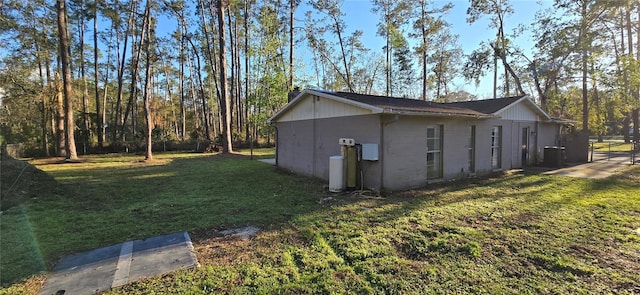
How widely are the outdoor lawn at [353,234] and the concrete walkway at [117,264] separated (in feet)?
0.50

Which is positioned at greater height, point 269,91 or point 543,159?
point 269,91

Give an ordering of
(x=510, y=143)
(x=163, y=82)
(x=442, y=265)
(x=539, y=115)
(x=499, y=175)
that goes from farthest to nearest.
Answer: (x=163, y=82), (x=539, y=115), (x=510, y=143), (x=499, y=175), (x=442, y=265)

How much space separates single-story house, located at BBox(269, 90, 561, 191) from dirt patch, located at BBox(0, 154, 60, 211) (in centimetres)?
631

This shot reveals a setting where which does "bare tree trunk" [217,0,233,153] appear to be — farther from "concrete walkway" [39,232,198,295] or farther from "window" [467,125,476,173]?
"concrete walkway" [39,232,198,295]

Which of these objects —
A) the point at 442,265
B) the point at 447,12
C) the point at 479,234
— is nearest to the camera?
the point at 442,265

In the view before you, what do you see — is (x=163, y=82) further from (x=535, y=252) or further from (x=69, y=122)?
(x=535, y=252)

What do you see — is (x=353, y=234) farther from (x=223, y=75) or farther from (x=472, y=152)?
(x=223, y=75)

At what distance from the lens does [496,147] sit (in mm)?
9883

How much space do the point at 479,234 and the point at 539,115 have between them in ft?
33.8

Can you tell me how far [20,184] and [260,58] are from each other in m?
19.7

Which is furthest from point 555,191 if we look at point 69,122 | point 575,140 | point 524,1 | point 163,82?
point 163,82

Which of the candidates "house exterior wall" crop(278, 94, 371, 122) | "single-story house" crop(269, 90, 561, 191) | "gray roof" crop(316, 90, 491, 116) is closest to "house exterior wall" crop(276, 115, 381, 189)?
"single-story house" crop(269, 90, 561, 191)

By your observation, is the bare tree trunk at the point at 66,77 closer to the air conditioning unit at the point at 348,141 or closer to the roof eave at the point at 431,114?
the air conditioning unit at the point at 348,141

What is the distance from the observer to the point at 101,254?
3.43m
